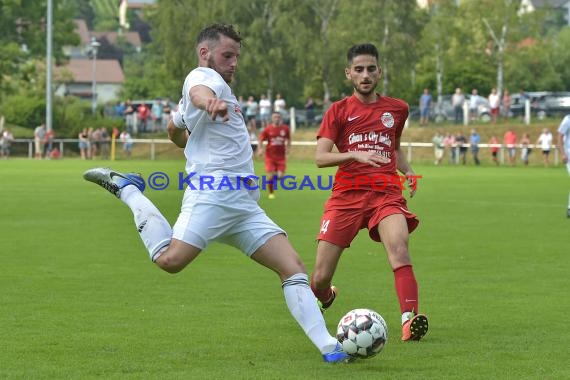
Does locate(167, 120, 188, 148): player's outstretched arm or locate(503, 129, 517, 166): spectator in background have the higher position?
locate(167, 120, 188, 148): player's outstretched arm

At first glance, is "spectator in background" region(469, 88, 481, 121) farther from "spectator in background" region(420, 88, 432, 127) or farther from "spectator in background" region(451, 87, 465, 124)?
"spectator in background" region(420, 88, 432, 127)

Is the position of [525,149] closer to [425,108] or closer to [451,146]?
[451,146]

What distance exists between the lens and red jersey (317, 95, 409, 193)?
9.60 meters

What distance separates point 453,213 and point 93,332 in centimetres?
1514

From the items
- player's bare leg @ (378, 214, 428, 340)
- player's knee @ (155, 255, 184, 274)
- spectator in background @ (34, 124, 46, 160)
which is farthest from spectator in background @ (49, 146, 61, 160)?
player's knee @ (155, 255, 184, 274)

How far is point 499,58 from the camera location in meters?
83.2

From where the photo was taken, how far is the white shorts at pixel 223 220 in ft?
26.6

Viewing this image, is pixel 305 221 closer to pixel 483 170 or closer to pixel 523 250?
pixel 523 250

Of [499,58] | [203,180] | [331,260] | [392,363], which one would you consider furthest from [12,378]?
[499,58]

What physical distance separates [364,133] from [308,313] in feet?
6.78

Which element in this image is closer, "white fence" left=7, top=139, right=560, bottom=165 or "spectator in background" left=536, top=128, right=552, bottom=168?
"spectator in background" left=536, top=128, right=552, bottom=168

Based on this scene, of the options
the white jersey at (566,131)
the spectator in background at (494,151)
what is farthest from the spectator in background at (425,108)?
the white jersey at (566,131)

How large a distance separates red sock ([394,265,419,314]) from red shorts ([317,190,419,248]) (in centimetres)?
39

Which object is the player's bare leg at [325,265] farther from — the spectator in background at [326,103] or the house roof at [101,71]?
the house roof at [101,71]
